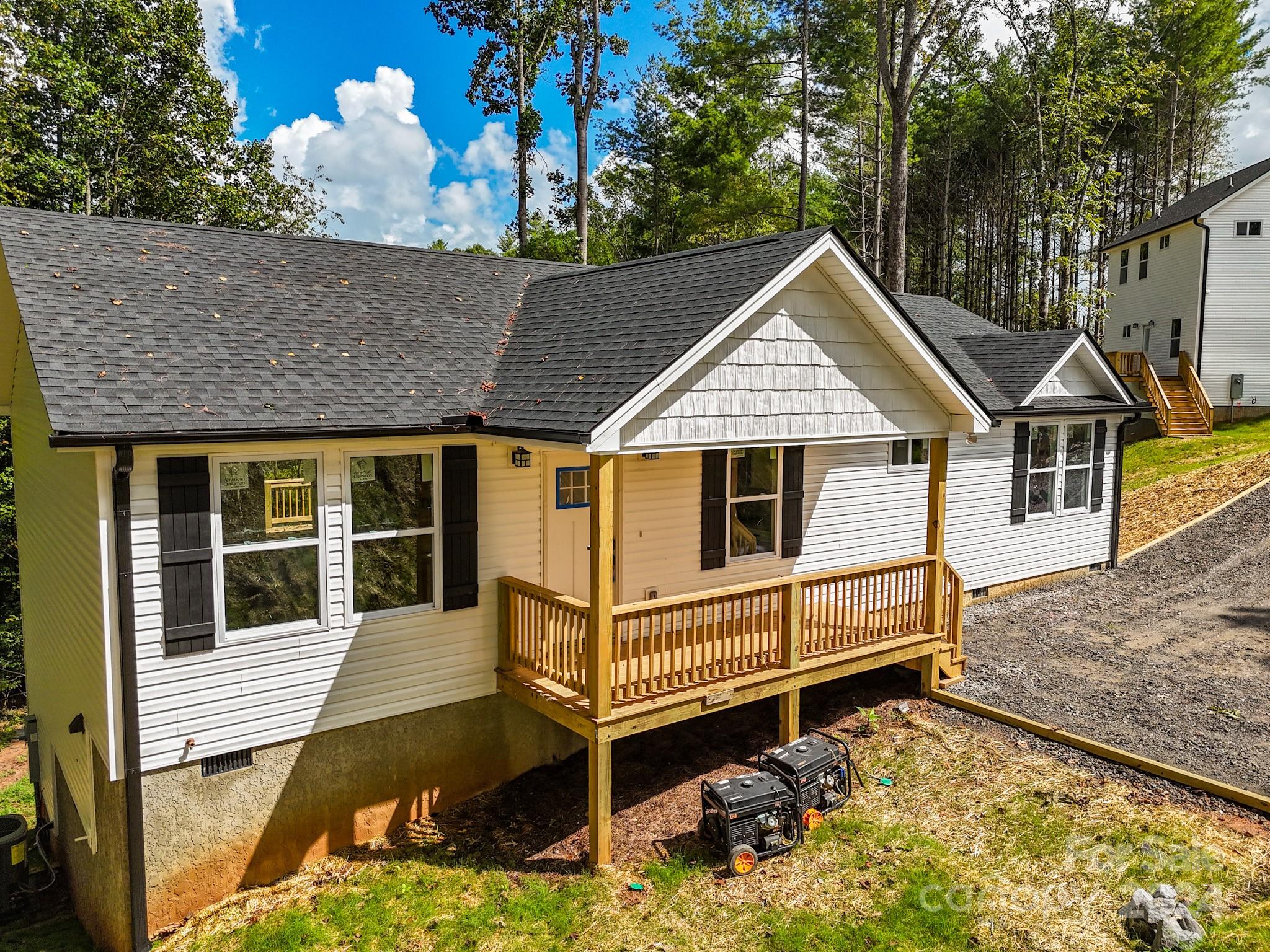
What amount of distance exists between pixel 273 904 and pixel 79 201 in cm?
2178

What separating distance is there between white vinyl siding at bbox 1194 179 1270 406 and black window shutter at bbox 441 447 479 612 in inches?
1162

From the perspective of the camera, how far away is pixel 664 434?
739cm

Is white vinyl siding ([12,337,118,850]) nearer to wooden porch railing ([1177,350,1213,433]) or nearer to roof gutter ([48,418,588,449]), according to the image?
roof gutter ([48,418,588,449])

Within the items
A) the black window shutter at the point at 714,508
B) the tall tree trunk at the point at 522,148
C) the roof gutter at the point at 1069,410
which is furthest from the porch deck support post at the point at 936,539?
the tall tree trunk at the point at 522,148

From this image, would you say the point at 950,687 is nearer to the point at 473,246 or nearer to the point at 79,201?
the point at 79,201

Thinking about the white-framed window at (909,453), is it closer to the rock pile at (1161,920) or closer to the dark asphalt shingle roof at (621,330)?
the dark asphalt shingle roof at (621,330)

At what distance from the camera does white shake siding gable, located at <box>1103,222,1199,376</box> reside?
1117 inches

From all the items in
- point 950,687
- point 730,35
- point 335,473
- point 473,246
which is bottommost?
point 950,687

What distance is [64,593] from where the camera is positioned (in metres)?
8.38

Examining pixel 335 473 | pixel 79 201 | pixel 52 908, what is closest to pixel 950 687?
pixel 335 473

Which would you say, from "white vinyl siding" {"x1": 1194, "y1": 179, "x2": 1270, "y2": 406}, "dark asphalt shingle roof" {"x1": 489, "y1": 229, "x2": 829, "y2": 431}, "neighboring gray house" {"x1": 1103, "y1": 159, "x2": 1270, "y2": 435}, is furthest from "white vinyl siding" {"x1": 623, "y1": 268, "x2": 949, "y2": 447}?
"white vinyl siding" {"x1": 1194, "y1": 179, "x2": 1270, "y2": 406}

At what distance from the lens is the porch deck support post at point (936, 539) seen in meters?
9.98

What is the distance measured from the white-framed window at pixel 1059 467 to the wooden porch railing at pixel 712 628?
5.69 metres

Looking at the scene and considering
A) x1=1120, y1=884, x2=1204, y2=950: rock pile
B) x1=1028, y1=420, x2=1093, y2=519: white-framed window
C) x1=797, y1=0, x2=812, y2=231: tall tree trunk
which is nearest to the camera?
x1=1120, y1=884, x2=1204, y2=950: rock pile
